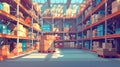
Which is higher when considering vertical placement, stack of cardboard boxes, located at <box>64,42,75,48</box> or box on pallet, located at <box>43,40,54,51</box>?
box on pallet, located at <box>43,40,54,51</box>

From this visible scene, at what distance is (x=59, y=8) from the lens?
2927cm

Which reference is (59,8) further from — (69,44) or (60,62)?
(60,62)

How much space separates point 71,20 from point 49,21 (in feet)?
11.0

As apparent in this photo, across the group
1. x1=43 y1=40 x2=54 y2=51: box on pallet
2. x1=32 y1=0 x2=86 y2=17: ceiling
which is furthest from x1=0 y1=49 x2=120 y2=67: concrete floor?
x1=32 y1=0 x2=86 y2=17: ceiling

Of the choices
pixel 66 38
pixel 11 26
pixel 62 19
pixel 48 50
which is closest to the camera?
pixel 11 26

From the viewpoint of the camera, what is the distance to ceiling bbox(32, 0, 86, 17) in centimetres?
2847

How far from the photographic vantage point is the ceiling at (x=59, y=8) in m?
28.5

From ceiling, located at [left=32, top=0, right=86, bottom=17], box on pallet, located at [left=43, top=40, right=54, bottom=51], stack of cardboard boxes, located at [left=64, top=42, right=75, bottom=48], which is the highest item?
ceiling, located at [left=32, top=0, right=86, bottom=17]

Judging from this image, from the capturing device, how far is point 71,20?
29031mm

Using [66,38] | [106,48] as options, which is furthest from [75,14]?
[106,48]

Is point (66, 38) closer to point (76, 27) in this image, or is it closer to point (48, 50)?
point (76, 27)

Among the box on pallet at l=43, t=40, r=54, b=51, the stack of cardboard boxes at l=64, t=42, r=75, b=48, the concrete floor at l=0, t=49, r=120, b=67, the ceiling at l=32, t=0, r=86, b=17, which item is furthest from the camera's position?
the ceiling at l=32, t=0, r=86, b=17

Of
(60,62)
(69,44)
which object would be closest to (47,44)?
(60,62)

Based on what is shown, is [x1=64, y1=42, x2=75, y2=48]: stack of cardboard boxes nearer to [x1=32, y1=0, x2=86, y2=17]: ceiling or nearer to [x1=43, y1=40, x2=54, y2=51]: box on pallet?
[x1=32, y1=0, x2=86, y2=17]: ceiling
